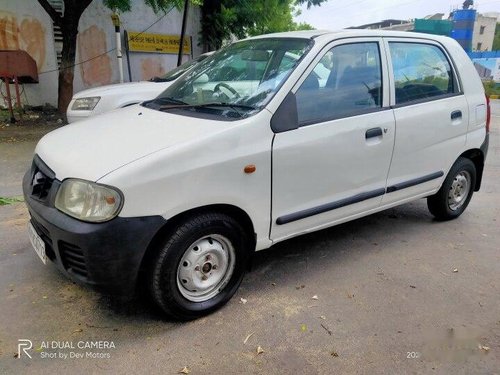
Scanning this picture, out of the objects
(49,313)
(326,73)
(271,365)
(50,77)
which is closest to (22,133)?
(50,77)

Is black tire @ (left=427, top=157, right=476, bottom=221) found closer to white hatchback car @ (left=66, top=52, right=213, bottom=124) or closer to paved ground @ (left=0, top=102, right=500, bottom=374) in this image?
paved ground @ (left=0, top=102, right=500, bottom=374)

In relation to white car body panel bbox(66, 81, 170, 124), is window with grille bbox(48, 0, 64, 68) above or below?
above

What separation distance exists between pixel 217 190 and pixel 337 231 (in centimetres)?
195

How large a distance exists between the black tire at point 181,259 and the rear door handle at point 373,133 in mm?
1220

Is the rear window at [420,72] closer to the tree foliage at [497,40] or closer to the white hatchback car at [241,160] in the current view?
the white hatchback car at [241,160]

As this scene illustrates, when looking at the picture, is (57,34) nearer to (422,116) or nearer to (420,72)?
(420,72)

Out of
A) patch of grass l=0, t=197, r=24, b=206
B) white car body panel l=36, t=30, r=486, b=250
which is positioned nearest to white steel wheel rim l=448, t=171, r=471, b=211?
white car body panel l=36, t=30, r=486, b=250

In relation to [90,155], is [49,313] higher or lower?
lower

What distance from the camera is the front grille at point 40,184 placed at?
2.62 metres

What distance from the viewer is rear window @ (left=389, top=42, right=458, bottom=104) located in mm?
3592

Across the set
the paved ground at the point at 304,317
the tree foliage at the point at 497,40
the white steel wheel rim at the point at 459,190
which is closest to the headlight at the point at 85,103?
the paved ground at the point at 304,317

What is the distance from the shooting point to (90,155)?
253 centimetres

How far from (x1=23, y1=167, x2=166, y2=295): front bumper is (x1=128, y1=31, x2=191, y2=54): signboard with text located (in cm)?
1163

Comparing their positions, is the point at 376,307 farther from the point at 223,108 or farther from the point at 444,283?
the point at 223,108
